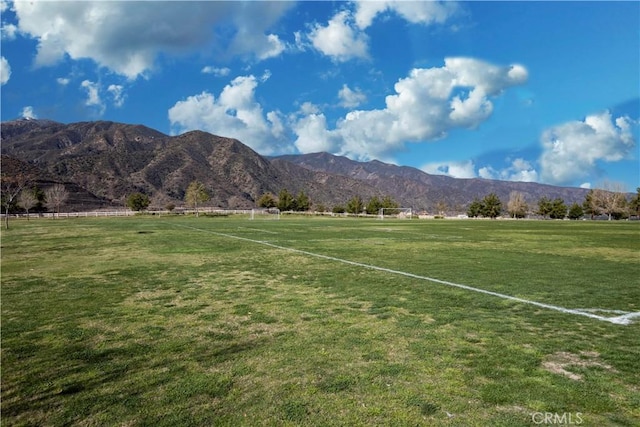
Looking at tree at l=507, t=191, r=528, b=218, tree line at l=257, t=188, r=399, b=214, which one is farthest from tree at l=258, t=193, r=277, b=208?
tree at l=507, t=191, r=528, b=218

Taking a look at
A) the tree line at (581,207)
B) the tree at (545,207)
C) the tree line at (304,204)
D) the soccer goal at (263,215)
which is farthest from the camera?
the tree line at (304,204)

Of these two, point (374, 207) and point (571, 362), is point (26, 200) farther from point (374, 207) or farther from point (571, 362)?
point (571, 362)

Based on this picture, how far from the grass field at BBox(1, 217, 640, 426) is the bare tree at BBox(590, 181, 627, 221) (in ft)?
315

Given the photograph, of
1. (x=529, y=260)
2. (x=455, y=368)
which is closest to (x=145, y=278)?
(x=455, y=368)

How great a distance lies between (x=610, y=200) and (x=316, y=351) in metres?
108

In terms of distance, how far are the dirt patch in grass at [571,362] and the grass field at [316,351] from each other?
0.9 inches

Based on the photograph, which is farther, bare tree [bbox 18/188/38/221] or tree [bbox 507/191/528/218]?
tree [bbox 507/191/528/218]

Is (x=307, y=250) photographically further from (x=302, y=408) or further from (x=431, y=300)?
(x=302, y=408)

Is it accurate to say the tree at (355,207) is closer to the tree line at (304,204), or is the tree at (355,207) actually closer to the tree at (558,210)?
the tree line at (304,204)

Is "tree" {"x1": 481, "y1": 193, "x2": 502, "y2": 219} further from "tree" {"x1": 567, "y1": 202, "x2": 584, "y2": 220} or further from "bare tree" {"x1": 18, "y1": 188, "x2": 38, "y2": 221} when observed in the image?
"bare tree" {"x1": 18, "y1": 188, "x2": 38, "y2": 221}

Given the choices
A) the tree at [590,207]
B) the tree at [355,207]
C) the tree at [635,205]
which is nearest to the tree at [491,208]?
the tree at [590,207]

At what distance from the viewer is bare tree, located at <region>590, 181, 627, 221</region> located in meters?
86.6

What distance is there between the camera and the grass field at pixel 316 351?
10.8 ft

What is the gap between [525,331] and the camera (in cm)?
545
